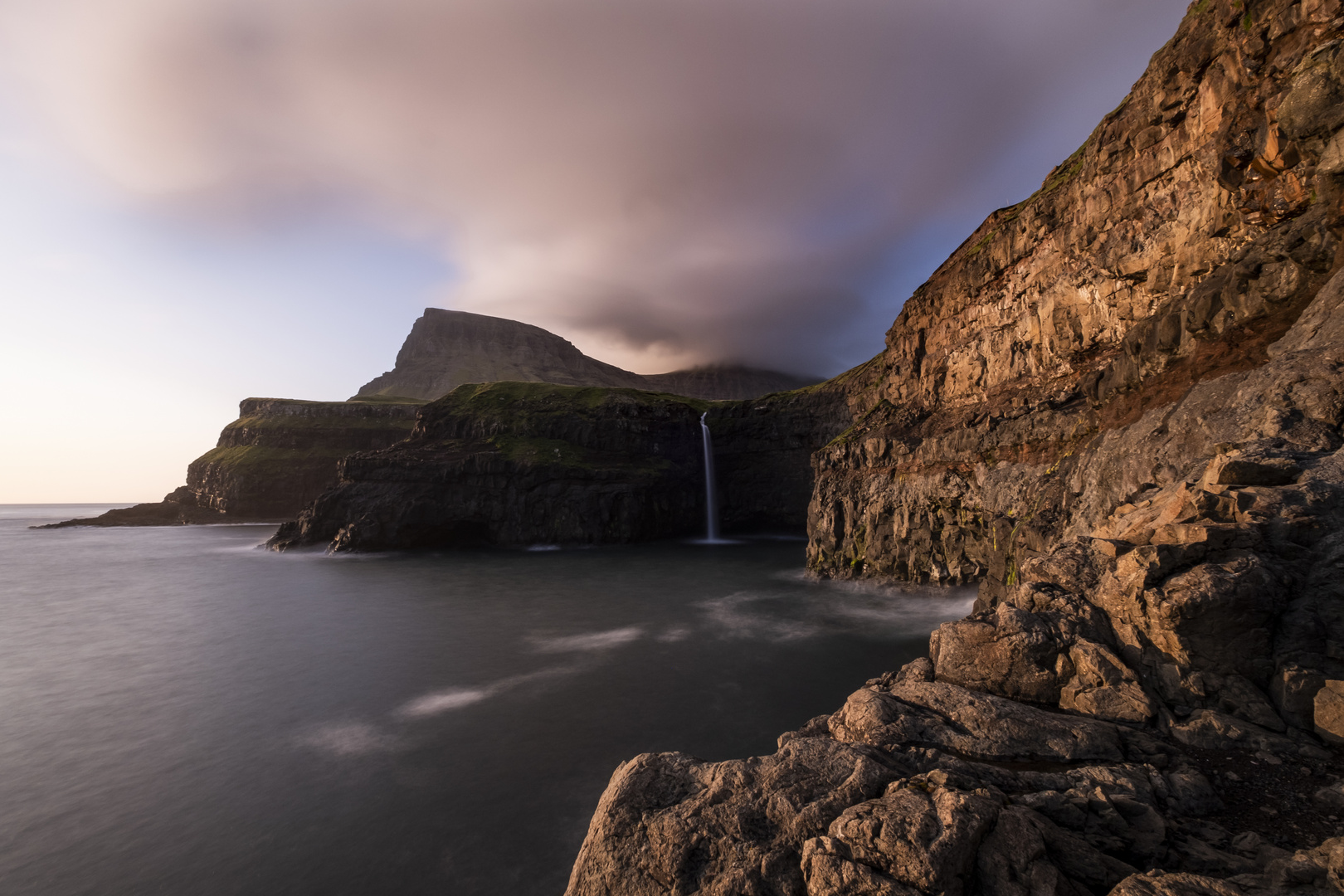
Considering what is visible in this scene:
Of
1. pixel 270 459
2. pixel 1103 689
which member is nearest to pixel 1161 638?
pixel 1103 689

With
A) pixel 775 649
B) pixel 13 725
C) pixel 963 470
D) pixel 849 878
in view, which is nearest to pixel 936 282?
pixel 963 470

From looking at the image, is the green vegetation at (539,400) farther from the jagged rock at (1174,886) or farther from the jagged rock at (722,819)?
the jagged rock at (1174,886)

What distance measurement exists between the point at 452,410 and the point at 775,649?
77.3 meters

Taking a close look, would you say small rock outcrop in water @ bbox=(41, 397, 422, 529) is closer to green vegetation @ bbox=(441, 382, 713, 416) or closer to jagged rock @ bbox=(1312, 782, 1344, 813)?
green vegetation @ bbox=(441, 382, 713, 416)

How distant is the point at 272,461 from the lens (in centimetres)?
13162

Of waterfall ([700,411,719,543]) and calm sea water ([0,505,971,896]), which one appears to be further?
waterfall ([700,411,719,543])

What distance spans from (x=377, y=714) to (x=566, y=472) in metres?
58.6

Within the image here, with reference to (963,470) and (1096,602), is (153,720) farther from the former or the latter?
(963,470)

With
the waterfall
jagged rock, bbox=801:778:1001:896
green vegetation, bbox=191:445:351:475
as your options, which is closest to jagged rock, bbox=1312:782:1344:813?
jagged rock, bbox=801:778:1001:896

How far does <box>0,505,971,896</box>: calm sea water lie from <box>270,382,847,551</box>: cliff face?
28.2 metres

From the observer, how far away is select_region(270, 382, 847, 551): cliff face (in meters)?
72.4

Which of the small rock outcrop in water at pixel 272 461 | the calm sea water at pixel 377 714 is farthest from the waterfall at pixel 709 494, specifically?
the small rock outcrop in water at pixel 272 461

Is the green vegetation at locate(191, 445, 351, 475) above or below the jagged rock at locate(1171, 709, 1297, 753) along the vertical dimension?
above

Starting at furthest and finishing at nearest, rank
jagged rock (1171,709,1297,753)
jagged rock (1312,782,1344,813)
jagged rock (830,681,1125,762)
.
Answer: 1. jagged rock (830,681,1125,762)
2. jagged rock (1171,709,1297,753)
3. jagged rock (1312,782,1344,813)
